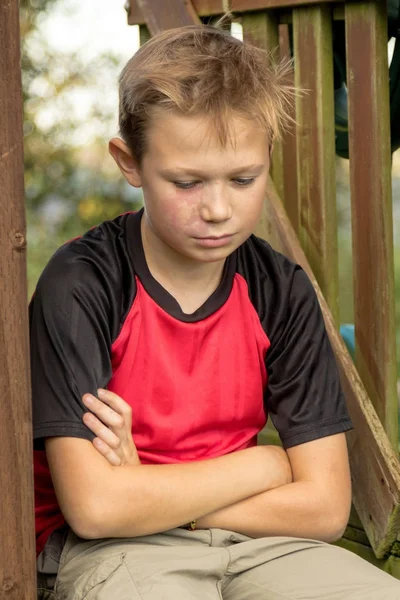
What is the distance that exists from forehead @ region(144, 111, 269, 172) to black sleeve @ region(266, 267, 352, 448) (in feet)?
1.52

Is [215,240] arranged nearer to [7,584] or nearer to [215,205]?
[215,205]

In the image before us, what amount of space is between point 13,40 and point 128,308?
2.51 ft

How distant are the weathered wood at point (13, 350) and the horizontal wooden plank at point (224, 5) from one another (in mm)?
1344

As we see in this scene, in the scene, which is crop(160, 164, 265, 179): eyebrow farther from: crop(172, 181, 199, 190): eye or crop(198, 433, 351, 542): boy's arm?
crop(198, 433, 351, 542): boy's arm

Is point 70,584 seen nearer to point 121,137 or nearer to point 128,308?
point 128,308

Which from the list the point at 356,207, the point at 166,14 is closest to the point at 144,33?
the point at 166,14

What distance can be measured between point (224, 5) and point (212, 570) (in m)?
1.79

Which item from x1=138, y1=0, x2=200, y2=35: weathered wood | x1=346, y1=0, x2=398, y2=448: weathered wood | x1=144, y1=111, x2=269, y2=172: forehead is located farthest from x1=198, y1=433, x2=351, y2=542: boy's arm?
x1=138, y1=0, x2=200, y2=35: weathered wood

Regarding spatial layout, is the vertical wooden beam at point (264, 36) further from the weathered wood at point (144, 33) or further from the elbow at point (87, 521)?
the elbow at point (87, 521)

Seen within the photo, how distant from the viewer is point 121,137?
247 centimetres

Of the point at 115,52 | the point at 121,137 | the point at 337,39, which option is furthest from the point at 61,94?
the point at 121,137

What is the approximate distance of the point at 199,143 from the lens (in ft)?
7.30

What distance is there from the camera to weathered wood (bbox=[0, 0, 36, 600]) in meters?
1.84

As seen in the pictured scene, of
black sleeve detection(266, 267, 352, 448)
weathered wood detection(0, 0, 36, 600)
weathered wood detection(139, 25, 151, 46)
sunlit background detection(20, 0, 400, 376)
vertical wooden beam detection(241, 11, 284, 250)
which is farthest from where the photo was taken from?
sunlit background detection(20, 0, 400, 376)
